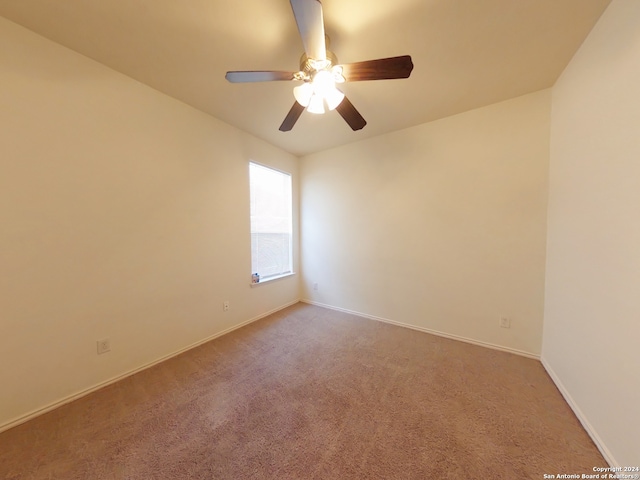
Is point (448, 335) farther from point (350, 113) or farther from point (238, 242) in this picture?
point (238, 242)

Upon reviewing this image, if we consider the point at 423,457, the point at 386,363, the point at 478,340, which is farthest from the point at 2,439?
the point at 478,340

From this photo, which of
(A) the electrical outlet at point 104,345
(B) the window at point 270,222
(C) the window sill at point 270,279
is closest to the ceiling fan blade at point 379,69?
(B) the window at point 270,222

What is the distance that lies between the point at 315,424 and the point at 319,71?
231cm

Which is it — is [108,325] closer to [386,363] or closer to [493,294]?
[386,363]

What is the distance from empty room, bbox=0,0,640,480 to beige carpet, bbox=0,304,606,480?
15 mm

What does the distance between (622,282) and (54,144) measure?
142 inches

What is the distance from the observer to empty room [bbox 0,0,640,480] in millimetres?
1214

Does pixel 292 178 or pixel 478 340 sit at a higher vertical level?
pixel 292 178

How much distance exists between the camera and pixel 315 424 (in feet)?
4.64

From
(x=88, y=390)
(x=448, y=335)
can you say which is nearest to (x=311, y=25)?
(x=88, y=390)

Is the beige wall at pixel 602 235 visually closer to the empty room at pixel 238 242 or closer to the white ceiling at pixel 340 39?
the empty room at pixel 238 242

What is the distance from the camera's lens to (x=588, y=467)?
3.74 ft

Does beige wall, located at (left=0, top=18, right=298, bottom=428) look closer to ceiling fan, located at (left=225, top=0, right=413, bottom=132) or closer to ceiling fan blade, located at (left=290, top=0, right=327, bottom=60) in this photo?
ceiling fan, located at (left=225, top=0, right=413, bottom=132)

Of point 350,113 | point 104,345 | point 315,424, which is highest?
point 350,113
